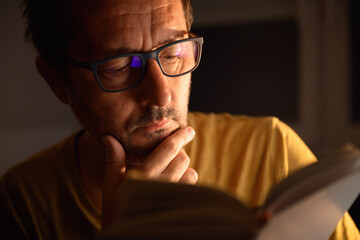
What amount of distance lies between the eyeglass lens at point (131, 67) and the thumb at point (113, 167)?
166mm

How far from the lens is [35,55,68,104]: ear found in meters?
1.23

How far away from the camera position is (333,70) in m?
2.40

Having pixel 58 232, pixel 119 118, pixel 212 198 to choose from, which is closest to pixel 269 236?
pixel 212 198

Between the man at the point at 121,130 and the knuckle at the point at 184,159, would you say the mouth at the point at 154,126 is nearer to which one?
the man at the point at 121,130

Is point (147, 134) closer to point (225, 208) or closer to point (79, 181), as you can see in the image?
point (79, 181)

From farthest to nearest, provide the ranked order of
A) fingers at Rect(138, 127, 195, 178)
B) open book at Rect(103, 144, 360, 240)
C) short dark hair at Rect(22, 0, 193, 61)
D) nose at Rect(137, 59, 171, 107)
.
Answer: short dark hair at Rect(22, 0, 193, 61) → nose at Rect(137, 59, 171, 107) → fingers at Rect(138, 127, 195, 178) → open book at Rect(103, 144, 360, 240)

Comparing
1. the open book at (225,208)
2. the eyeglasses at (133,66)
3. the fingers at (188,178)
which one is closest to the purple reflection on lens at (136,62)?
the eyeglasses at (133,66)

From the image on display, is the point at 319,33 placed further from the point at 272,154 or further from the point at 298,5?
the point at 272,154

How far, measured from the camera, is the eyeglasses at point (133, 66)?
0.99 metres

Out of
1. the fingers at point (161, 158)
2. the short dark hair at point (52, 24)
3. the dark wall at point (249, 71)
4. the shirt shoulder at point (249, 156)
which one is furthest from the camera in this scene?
the dark wall at point (249, 71)

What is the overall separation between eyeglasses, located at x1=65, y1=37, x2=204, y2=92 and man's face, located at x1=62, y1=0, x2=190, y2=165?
19mm

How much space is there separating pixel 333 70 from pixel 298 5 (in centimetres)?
50

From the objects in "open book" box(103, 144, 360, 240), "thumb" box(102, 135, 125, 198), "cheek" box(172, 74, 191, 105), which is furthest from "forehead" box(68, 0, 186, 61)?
"open book" box(103, 144, 360, 240)

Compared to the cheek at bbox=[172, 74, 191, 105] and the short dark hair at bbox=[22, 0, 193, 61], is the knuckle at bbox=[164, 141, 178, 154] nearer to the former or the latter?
the cheek at bbox=[172, 74, 191, 105]
